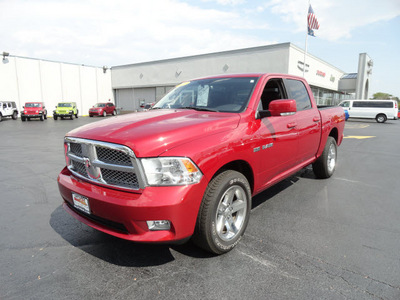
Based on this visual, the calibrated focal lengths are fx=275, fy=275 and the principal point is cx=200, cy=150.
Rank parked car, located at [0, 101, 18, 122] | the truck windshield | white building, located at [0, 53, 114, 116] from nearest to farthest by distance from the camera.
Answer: the truck windshield < parked car, located at [0, 101, 18, 122] < white building, located at [0, 53, 114, 116]

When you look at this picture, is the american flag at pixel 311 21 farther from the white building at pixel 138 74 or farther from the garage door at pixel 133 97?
the garage door at pixel 133 97

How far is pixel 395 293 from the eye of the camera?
2.24m

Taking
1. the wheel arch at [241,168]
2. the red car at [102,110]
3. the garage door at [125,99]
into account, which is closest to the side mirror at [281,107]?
the wheel arch at [241,168]

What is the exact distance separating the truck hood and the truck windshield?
0.34 meters

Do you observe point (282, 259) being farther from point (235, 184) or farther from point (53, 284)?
point (53, 284)

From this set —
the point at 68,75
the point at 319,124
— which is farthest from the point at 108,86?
the point at 319,124

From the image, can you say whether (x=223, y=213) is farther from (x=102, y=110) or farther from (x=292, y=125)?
(x=102, y=110)

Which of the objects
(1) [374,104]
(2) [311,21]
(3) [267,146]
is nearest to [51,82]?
(2) [311,21]

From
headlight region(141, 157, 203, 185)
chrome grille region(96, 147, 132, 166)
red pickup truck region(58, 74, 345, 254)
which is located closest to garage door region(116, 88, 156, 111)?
red pickup truck region(58, 74, 345, 254)

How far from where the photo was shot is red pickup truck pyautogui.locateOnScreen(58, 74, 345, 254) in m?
2.27

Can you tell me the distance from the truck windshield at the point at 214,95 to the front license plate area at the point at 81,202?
1694mm

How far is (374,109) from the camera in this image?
25.7 meters

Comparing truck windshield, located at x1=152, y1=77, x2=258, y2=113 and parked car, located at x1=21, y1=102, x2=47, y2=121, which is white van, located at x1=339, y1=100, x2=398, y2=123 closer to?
truck windshield, located at x1=152, y1=77, x2=258, y2=113

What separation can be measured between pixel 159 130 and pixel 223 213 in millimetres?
1072
